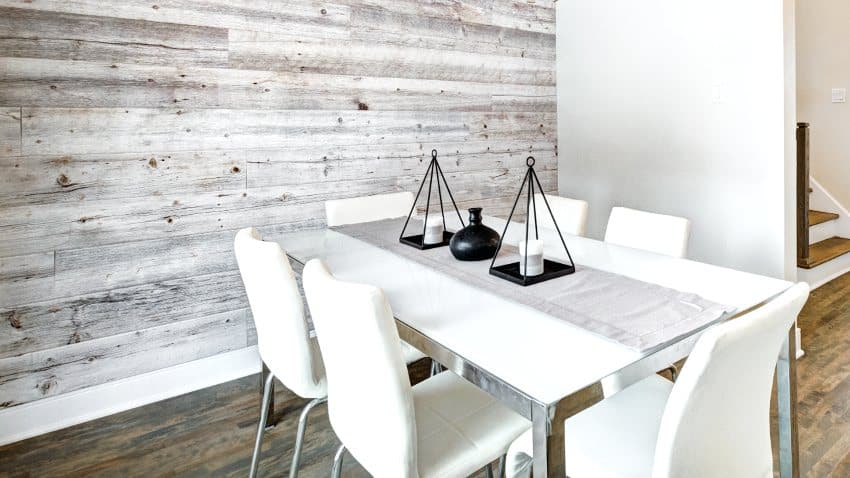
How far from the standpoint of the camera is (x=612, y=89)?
3.33 meters

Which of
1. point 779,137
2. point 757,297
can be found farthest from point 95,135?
point 779,137

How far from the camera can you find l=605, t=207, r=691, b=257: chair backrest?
185cm

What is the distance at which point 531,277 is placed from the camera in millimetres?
1499

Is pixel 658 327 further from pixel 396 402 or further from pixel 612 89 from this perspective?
pixel 612 89

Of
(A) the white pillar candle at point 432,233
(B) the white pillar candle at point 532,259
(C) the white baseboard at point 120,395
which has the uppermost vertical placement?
(A) the white pillar candle at point 432,233

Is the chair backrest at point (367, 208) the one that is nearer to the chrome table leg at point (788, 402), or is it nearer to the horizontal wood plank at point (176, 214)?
the horizontal wood plank at point (176, 214)

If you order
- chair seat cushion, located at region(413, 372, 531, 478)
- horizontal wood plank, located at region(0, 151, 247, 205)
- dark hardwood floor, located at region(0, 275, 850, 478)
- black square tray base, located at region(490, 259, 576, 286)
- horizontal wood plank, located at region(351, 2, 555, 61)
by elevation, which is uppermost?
horizontal wood plank, located at region(351, 2, 555, 61)

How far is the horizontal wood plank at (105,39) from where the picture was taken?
6.67 ft

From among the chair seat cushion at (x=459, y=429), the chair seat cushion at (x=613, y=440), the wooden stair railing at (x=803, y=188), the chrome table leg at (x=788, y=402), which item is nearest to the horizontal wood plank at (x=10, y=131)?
the chair seat cushion at (x=459, y=429)

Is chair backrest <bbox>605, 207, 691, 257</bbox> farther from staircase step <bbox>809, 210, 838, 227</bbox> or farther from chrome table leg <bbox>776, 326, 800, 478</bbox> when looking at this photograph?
staircase step <bbox>809, 210, 838, 227</bbox>

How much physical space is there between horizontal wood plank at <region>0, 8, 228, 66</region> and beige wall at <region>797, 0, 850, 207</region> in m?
4.70

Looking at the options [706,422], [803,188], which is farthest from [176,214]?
[803,188]

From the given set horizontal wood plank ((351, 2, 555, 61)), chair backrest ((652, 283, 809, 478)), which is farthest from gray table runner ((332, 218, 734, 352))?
horizontal wood plank ((351, 2, 555, 61))

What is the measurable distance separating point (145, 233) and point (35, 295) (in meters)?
0.48
